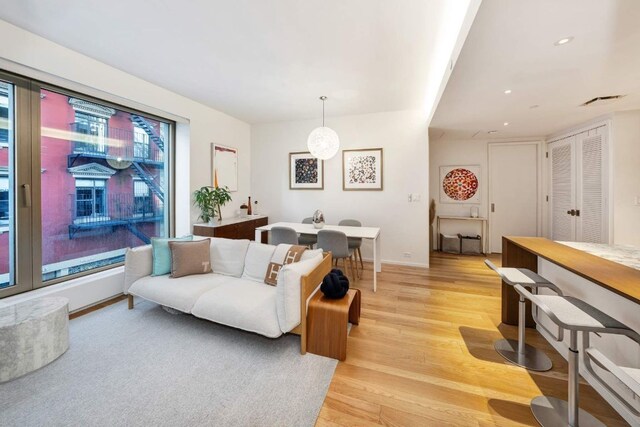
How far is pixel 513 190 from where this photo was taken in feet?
16.8

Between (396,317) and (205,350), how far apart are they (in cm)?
181

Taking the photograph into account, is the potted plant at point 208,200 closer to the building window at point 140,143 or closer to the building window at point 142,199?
the building window at point 142,199

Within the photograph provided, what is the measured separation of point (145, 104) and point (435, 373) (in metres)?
4.22

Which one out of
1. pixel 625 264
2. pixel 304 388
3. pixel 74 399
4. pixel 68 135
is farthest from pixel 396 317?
pixel 68 135

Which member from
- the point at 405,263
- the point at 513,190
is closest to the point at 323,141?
the point at 405,263

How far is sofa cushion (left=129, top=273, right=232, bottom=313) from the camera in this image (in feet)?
7.43

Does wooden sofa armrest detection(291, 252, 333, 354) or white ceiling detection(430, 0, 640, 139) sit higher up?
white ceiling detection(430, 0, 640, 139)

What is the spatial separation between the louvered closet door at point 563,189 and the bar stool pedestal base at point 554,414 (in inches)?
147

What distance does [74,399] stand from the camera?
1.57 m

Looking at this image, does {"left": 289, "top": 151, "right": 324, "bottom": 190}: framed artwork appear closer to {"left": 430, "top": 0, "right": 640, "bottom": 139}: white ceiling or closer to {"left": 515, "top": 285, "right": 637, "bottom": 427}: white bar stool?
{"left": 430, "top": 0, "right": 640, "bottom": 139}: white ceiling

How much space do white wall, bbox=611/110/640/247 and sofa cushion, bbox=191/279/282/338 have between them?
4462mm

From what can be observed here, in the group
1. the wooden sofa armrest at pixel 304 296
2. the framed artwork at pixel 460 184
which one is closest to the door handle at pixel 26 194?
the wooden sofa armrest at pixel 304 296

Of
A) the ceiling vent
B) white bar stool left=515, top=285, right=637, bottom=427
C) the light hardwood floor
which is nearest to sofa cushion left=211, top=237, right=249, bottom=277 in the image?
the light hardwood floor

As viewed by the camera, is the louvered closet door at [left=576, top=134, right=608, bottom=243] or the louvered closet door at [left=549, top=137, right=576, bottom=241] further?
the louvered closet door at [left=549, top=137, right=576, bottom=241]
